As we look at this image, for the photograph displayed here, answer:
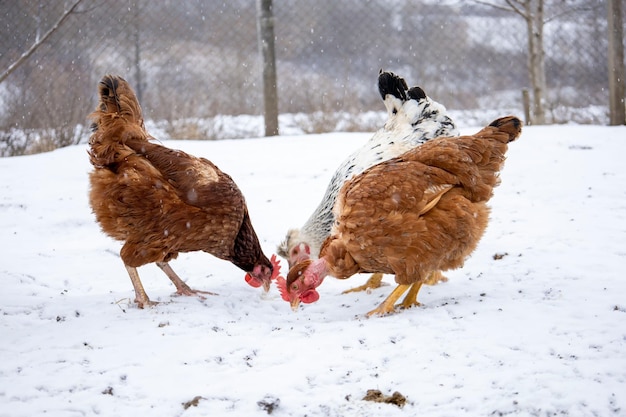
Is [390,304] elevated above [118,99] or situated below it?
below

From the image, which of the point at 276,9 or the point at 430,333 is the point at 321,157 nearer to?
the point at 276,9

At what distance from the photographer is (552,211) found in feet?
16.2

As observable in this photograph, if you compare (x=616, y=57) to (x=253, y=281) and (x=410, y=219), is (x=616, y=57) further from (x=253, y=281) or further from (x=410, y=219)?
(x=253, y=281)

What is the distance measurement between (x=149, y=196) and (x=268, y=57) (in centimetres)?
470

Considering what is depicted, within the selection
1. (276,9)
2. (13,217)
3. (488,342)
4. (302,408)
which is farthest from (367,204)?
(276,9)

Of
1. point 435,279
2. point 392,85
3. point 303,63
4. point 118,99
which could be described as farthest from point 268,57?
point 435,279

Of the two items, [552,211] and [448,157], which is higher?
[448,157]

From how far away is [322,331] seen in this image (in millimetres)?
3092

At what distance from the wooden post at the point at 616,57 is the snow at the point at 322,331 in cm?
255

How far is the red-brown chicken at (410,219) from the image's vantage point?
325cm

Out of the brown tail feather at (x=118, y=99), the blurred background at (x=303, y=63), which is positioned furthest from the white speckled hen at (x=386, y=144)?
the blurred background at (x=303, y=63)

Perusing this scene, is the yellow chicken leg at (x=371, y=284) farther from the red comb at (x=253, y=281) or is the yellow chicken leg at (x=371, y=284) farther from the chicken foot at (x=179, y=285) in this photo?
the chicken foot at (x=179, y=285)

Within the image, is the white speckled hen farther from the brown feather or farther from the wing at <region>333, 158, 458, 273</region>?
the wing at <region>333, 158, 458, 273</region>

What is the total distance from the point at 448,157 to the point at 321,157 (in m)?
3.53
